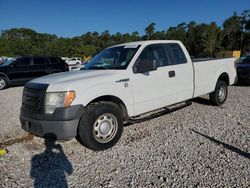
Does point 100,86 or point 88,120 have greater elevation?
point 100,86

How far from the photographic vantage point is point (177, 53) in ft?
17.5

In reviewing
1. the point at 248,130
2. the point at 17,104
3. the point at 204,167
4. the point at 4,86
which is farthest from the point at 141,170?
the point at 4,86

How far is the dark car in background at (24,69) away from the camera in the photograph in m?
11.9

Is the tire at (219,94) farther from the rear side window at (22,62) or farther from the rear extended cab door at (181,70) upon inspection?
the rear side window at (22,62)

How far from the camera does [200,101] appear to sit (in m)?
7.27

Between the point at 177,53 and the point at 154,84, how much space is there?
4.11 feet

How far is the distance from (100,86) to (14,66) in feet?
32.8

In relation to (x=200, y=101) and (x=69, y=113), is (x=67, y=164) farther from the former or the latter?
(x=200, y=101)

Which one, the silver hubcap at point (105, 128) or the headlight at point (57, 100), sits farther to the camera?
the silver hubcap at point (105, 128)

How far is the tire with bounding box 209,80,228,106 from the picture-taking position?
6.36m

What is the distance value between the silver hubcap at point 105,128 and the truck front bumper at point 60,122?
0.42m

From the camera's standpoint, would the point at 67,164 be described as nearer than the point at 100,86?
Yes

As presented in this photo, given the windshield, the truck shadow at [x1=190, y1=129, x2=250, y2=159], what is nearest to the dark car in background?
the windshield

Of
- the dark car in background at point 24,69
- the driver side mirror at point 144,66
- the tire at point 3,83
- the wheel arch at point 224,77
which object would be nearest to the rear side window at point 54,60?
the dark car in background at point 24,69
